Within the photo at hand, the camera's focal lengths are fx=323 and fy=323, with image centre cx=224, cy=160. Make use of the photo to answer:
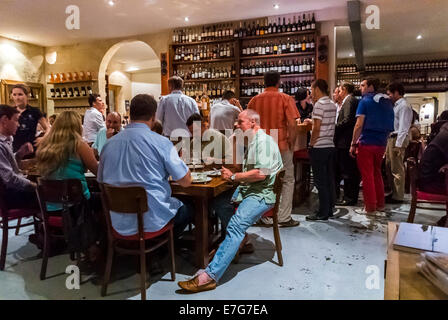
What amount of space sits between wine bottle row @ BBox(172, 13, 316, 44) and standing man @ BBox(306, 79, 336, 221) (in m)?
2.81

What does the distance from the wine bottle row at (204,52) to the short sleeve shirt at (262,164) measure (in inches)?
180

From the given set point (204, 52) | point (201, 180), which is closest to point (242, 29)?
point (204, 52)

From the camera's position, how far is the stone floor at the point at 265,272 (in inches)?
89.0

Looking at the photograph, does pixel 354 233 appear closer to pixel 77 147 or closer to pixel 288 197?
pixel 288 197

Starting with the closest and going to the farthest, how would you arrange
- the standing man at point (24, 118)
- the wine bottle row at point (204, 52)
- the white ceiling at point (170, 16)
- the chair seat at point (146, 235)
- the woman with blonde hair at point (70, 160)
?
the chair seat at point (146, 235)
the woman with blonde hair at point (70, 160)
the standing man at point (24, 118)
the white ceiling at point (170, 16)
the wine bottle row at point (204, 52)

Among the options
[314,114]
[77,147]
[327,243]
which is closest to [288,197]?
[327,243]

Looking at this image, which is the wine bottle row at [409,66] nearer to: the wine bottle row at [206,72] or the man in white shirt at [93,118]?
the wine bottle row at [206,72]

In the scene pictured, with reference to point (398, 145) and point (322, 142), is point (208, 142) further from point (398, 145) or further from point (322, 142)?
point (398, 145)

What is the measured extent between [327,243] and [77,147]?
96.8 inches

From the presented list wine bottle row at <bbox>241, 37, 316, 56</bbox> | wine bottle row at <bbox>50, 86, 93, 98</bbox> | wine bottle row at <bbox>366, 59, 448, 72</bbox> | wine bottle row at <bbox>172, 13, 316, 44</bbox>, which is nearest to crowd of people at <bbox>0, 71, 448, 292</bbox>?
wine bottle row at <bbox>241, 37, 316, 56</bbox>

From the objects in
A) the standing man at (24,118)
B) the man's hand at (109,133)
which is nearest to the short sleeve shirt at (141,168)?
the man's hand at (109,133)

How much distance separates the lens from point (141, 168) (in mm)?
2068

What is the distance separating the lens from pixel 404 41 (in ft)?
26.9

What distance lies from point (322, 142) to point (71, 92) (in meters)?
7.05
